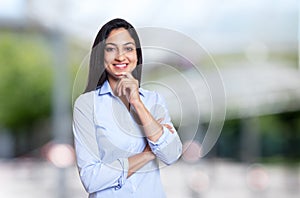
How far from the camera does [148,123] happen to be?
0.81 metres

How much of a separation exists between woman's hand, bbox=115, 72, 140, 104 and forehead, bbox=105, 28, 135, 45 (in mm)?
45

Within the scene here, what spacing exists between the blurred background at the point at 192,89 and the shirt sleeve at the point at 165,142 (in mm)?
16

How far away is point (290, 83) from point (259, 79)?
0.41 metres

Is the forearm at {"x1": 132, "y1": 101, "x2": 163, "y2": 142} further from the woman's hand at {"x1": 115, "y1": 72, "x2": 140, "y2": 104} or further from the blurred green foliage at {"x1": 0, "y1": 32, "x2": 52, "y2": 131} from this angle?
the blurred green foliage at {"x1": 0, "y1": 32, "x2": 52, "y2": 131}

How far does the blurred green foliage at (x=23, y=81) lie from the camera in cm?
1296

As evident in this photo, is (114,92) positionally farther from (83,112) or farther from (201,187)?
(201,187)

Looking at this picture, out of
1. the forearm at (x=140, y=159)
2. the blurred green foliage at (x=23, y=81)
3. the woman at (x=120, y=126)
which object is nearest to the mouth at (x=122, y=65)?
the woman at (x=120, y=126)

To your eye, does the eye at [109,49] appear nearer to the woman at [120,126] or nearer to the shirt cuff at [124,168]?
the woman at [120,126]

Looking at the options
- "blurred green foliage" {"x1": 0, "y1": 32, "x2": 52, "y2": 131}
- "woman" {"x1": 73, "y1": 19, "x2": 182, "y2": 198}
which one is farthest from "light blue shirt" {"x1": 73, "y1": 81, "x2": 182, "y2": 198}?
"blurred green foliage" {"x1": 0, "y1": 32, "x2": 52, "y2": 131}

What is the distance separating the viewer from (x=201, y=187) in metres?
4.38

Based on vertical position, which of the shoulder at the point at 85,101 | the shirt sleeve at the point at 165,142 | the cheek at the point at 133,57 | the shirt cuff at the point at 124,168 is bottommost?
the shirt cuff at the point at 124,168

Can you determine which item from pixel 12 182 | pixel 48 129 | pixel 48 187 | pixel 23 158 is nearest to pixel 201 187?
pixel 48 187

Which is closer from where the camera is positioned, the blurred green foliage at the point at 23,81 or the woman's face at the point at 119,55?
the woman's face at the point at 119,55

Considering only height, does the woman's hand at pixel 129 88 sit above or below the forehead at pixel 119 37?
below
